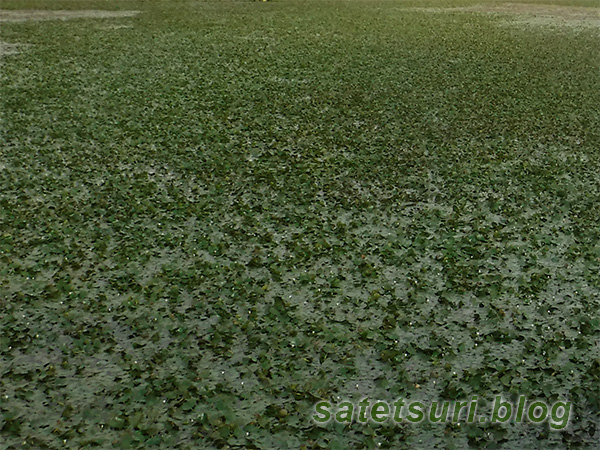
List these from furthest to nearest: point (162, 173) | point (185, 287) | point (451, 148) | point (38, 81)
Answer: point (38, 81)
point (451, 148)
point (162, 173)
point (185, 287)

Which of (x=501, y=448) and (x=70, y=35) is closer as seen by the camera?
(x=501, y=448)

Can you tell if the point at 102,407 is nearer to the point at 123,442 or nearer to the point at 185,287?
the point at 123,442

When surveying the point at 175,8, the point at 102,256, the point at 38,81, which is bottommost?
the point at 102,256

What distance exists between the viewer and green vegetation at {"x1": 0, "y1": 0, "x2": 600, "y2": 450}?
4773 millimetres

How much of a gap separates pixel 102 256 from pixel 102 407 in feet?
8.18

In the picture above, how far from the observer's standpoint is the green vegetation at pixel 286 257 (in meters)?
4.77

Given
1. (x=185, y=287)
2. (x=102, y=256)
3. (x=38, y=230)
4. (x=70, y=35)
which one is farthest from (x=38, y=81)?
(x=185, y=287)

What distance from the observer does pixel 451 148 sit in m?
10.8

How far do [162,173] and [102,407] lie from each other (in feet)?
16.8

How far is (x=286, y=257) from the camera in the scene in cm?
698

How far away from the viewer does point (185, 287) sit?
634 centimetres

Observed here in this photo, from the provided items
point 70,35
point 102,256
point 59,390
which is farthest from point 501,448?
point 70,35

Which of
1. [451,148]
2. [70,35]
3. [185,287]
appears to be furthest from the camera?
[70,35]

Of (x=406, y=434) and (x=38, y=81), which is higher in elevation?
(x=38, y=81)
